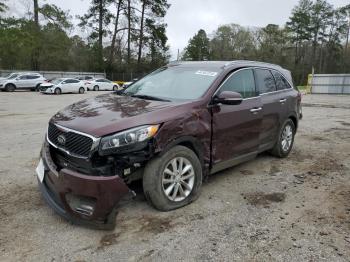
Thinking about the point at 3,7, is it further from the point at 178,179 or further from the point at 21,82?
the point at 178,179

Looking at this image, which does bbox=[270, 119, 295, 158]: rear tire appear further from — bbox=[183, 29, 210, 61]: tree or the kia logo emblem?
bbox=[183, 29, 210, 61]: tree

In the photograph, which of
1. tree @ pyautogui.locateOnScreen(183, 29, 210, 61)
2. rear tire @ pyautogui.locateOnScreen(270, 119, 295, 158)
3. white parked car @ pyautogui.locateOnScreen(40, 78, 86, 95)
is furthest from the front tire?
tree @ pyautogui.locateOnScreen(183, 29, 210, 61)

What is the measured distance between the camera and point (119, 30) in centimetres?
4934

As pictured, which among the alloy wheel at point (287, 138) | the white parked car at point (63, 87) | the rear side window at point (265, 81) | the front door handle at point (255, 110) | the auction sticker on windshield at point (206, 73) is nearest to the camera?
the auction sticker on windshield at point (206, 73)

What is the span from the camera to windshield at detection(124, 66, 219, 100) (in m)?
4.45

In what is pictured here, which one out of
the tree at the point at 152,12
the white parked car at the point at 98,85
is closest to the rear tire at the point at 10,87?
the white parked car at the point at 98,85

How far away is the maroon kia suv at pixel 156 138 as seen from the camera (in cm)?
333

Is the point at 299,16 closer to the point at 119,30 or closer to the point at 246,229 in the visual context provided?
the point at 119,30

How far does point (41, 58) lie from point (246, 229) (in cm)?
4742

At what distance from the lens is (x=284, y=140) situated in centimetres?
627

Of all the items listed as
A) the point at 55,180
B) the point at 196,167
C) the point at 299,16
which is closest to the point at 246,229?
the point at 196,167

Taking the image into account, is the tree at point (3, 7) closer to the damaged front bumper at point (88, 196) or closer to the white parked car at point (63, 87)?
the white parked car at point (63, 87)

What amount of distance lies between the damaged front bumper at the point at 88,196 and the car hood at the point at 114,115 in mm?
452

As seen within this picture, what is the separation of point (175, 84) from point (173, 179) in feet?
4.85
